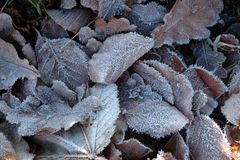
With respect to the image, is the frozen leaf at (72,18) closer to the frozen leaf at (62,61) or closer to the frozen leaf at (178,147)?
the frozen leaf at (62,61)

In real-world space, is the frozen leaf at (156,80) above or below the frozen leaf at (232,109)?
above

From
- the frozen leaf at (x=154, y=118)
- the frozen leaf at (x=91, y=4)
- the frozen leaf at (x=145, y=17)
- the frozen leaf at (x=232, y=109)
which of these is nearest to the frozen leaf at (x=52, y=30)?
the frozen leaf at (x=91, y=4)

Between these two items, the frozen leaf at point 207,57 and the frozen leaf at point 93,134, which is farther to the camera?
the frozen leaf at point 207,57

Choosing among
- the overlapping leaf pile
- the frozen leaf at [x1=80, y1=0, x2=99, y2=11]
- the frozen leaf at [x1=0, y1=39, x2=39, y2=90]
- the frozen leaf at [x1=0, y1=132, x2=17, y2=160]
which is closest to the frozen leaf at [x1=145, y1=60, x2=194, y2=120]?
the overlapping leaf pile

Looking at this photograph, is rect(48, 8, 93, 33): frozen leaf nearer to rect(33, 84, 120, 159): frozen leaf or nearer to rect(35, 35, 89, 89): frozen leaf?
rect(35, 35, 89, 89): frozen leaf

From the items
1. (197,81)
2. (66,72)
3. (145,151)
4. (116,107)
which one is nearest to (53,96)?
(66,72)

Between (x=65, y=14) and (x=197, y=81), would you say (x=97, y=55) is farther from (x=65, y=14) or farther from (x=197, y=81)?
(x=197, y=81)
